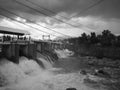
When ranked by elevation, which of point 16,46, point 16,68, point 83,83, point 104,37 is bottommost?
point 83,83

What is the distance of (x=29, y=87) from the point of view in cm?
1078

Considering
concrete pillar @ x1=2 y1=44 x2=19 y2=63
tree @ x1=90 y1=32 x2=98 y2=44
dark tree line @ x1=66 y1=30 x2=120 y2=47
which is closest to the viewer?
concrete pillar @ x1=2 y1=44 x2=19 y2=63

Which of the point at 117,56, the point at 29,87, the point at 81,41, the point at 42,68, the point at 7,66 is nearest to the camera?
the point at 29,87

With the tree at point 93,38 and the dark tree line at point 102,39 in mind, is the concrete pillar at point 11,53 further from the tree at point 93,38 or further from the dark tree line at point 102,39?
the tree at point 93,38

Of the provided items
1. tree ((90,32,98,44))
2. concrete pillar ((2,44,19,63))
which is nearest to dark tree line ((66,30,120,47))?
tree ((90,32,98,44))

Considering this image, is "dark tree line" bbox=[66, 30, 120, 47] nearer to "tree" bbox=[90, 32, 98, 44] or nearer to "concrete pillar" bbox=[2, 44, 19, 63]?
"tree" bbox=[90, 32, 98, 44]

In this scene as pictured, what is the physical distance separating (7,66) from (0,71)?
3.50 ft

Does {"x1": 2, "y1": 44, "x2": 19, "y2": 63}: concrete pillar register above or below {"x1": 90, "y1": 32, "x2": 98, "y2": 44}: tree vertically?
below

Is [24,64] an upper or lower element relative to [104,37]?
lower

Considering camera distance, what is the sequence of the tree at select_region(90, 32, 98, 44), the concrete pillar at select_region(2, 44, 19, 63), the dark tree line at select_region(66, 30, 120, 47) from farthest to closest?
the tree at select_region(90, 32, 98, 44)
the dark tree line at select_region(66, 30, 120, 47)
the concrete pillar at select_region(2, 44, 19, 63)

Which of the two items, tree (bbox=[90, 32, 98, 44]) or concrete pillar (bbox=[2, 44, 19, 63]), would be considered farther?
tree (bbox=[90, 32, 98, 44])

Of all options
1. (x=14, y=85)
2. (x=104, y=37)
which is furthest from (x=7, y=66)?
(x=104, y=37)

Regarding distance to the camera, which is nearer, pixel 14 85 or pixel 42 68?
pixel 14 85

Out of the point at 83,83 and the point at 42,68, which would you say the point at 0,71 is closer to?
the point at 42,68
